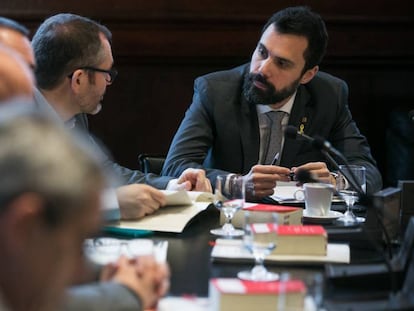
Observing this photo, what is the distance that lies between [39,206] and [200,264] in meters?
1.00

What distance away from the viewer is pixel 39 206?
2.67 feet

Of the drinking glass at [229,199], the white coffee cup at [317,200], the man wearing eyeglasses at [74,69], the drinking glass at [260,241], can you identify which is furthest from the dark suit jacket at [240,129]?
the drinking glass at [260,241]

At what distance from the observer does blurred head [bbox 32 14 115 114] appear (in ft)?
9.03

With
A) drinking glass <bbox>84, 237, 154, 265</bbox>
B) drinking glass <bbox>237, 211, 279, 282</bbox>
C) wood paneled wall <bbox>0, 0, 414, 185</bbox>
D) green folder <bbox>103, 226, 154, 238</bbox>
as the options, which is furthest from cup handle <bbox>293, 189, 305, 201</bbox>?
wood paneled wall <bbox>0, 0, 414, 185</bbox>

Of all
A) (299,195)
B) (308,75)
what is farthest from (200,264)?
(308,75)

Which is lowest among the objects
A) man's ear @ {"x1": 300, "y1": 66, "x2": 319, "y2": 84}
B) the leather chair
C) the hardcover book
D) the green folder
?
the leather chair

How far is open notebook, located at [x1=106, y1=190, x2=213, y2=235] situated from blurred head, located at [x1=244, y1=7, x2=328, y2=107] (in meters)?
0.98

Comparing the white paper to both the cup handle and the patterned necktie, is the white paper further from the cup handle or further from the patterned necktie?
the patterned necktie

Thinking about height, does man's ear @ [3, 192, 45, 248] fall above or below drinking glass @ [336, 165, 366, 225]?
above

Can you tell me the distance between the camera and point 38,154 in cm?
82

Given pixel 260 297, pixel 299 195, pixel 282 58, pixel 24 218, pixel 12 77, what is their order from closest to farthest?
pixel 24 218, pixel 12 77, pixel 260 297, pixel 299 195, pixel 282 58

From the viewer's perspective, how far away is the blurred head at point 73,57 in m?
2.75

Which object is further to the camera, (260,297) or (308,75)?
(308,75)

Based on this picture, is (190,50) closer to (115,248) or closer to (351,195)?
(351,195)
